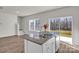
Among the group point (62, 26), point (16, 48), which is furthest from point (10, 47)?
point (62, 26)

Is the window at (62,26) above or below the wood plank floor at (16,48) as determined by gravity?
above

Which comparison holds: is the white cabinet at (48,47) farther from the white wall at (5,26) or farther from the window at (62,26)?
the white wall at (5,26)

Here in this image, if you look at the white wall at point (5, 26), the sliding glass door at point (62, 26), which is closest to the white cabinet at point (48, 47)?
the sliding glass door at point (62, 26)

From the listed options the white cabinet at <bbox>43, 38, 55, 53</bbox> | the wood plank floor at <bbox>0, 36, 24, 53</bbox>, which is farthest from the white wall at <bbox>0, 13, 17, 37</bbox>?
the white cabinet at <bbox>43, 38, 55, 53</bbox>

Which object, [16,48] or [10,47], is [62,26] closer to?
[16,48]

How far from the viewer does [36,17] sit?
154 cm

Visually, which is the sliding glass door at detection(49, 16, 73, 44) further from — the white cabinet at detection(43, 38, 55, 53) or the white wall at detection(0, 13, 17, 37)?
the white wall at detection(0, 13, 17, 37)

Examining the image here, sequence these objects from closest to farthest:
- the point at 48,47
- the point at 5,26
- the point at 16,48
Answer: the point at 48,47 < the point at 5,26 < the point at 16,48

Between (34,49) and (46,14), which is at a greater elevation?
(46,14)

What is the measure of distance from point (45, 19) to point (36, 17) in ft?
1.72

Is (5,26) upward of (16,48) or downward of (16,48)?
upward
